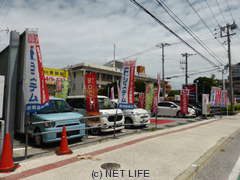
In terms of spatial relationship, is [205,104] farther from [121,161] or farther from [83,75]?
[83,75]

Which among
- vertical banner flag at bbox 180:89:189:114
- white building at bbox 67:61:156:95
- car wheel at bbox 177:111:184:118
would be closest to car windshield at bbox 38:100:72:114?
vertical banner flag at bbox 180:89:189:114

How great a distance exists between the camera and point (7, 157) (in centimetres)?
367

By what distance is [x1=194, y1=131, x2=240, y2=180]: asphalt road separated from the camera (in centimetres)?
356

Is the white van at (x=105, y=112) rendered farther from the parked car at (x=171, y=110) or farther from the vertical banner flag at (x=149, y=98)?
the parked car at (x=171, y=110)

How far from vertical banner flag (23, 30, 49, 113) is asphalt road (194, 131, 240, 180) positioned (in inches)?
164

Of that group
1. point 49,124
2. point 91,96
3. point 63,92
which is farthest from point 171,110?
point 49,124

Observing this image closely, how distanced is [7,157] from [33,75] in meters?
1.99

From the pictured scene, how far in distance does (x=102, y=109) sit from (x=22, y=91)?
14.0 ft

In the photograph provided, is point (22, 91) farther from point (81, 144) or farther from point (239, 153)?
point (239, 153)

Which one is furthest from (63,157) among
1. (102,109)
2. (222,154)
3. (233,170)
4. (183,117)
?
(183,117)

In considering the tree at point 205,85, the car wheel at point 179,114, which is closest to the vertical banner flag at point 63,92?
the car wheel at point 179,114

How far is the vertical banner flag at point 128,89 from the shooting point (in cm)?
718

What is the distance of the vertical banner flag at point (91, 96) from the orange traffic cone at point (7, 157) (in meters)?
3.87

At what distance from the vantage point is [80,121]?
6199 mm
